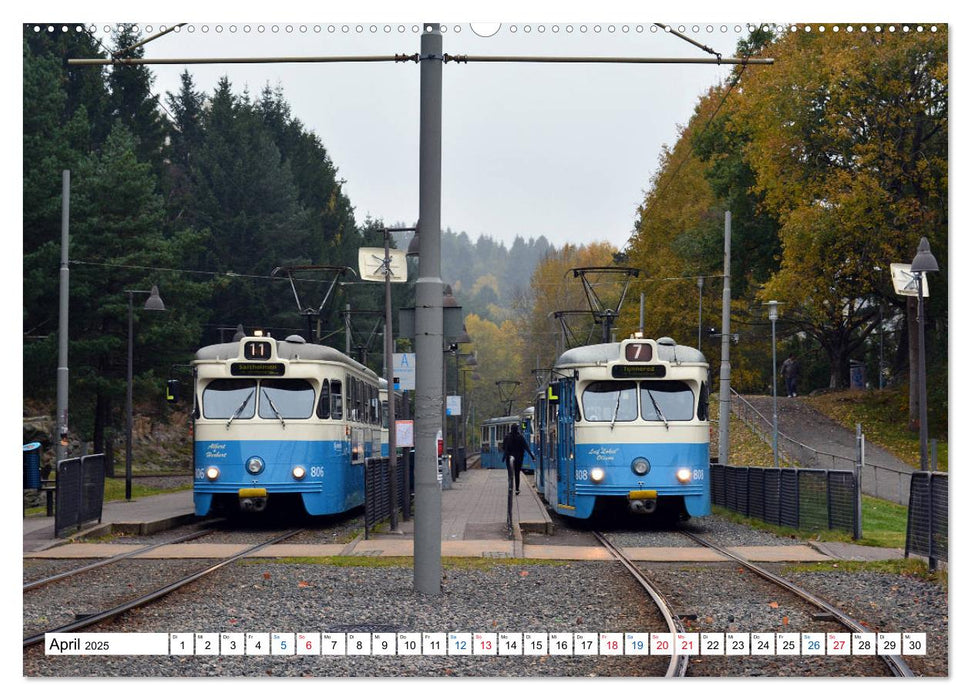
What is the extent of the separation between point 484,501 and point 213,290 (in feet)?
44.1

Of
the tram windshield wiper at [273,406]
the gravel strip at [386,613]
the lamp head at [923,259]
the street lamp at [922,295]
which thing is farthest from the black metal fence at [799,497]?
the lamp head at [923,259]

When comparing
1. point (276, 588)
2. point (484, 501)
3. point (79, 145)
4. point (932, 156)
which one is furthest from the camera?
point (484, 501)

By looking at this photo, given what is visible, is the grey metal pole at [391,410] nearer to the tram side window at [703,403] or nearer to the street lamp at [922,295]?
the tram side window at [703,403]

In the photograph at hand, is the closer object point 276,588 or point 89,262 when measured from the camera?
point 276,588

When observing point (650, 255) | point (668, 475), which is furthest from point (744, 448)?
point (668, 475)

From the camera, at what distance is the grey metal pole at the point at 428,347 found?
450 inches

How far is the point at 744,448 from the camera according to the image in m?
43.5

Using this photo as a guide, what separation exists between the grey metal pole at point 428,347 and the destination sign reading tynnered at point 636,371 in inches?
360

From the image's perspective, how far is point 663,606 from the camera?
1173 centimetres

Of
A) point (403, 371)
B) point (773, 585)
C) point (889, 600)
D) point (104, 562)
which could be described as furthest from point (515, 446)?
point (889, 600)

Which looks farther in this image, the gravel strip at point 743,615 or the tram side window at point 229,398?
the tram side window at point 229,398

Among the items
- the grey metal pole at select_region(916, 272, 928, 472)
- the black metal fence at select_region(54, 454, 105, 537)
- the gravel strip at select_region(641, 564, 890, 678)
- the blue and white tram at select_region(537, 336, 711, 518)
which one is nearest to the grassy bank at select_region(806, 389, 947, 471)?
the grey metal pole at select_region(916, 272, 928, 472)

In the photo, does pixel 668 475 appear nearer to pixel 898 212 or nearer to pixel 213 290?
pixel 898 212

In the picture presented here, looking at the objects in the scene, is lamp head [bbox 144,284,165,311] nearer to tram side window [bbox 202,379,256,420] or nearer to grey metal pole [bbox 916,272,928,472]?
tram side window [bbox 202,379,256,420]
